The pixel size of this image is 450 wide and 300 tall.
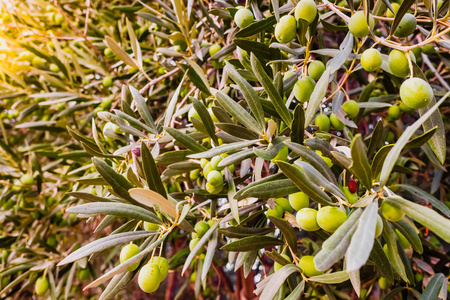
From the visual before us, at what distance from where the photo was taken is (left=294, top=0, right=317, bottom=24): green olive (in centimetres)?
73

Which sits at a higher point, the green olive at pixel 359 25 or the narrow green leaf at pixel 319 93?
the green olive at pixel 359 25

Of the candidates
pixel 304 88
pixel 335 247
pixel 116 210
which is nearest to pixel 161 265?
pixel 116 210

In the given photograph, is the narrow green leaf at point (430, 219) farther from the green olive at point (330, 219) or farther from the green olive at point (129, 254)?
the green olive at point (129, 254)

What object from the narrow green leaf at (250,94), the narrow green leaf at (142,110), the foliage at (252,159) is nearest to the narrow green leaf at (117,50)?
the foliage at (252,159)

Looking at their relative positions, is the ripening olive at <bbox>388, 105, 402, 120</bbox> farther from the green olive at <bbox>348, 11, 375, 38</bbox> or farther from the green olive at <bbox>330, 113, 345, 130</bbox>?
the green olive at <bbox>348, 11, 375, 38</bbox>

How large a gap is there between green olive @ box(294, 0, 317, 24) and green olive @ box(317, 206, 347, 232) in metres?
0.43

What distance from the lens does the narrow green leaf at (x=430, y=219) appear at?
48 cm

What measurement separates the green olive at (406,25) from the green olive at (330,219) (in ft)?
1.54

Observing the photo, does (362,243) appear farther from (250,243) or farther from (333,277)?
(250,243)

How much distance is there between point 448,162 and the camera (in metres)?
1.61

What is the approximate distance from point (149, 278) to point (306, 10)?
2.20 feet

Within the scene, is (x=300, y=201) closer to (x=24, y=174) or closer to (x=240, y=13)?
(x=240, y=13)

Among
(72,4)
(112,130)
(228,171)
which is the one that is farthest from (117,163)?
(72,4)

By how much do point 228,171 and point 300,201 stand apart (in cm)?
23
